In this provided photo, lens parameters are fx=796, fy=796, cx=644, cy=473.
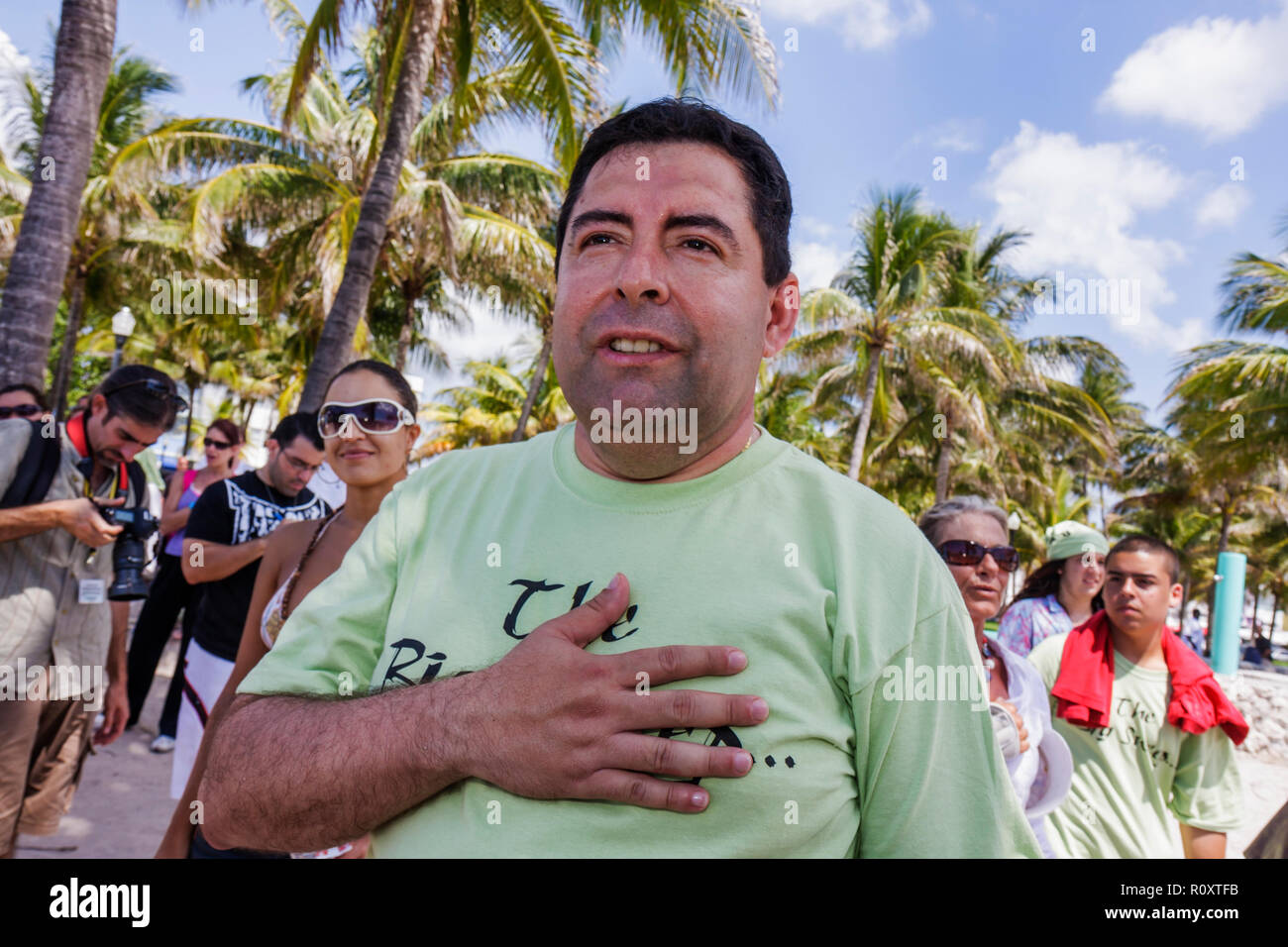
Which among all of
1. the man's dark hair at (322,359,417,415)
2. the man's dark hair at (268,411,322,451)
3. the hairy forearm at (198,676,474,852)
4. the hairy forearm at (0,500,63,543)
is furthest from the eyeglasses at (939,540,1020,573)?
the hairy forearm at (0,500,63,543)

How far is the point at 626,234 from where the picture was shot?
1.45m

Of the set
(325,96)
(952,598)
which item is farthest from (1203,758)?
(325,96)

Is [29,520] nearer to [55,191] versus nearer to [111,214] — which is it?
[55,191]

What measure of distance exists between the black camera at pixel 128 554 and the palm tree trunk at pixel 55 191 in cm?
295

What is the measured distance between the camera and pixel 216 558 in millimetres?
4070

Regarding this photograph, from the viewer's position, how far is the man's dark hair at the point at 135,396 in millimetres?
3643

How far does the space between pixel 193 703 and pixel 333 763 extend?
10.1 ft

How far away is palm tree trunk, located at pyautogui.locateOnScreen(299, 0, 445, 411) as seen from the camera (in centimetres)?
770

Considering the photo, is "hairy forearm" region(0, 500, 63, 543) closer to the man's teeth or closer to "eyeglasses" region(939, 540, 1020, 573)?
the man's teeth

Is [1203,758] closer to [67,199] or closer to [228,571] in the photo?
[228,571]

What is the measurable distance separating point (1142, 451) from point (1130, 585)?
38.2m

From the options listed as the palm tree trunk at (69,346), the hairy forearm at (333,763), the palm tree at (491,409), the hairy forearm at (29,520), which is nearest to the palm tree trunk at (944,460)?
the palm tree at (491,409)

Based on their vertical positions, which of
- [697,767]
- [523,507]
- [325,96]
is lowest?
[697,767]

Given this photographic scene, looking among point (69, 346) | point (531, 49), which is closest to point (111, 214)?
point (69, 346)
